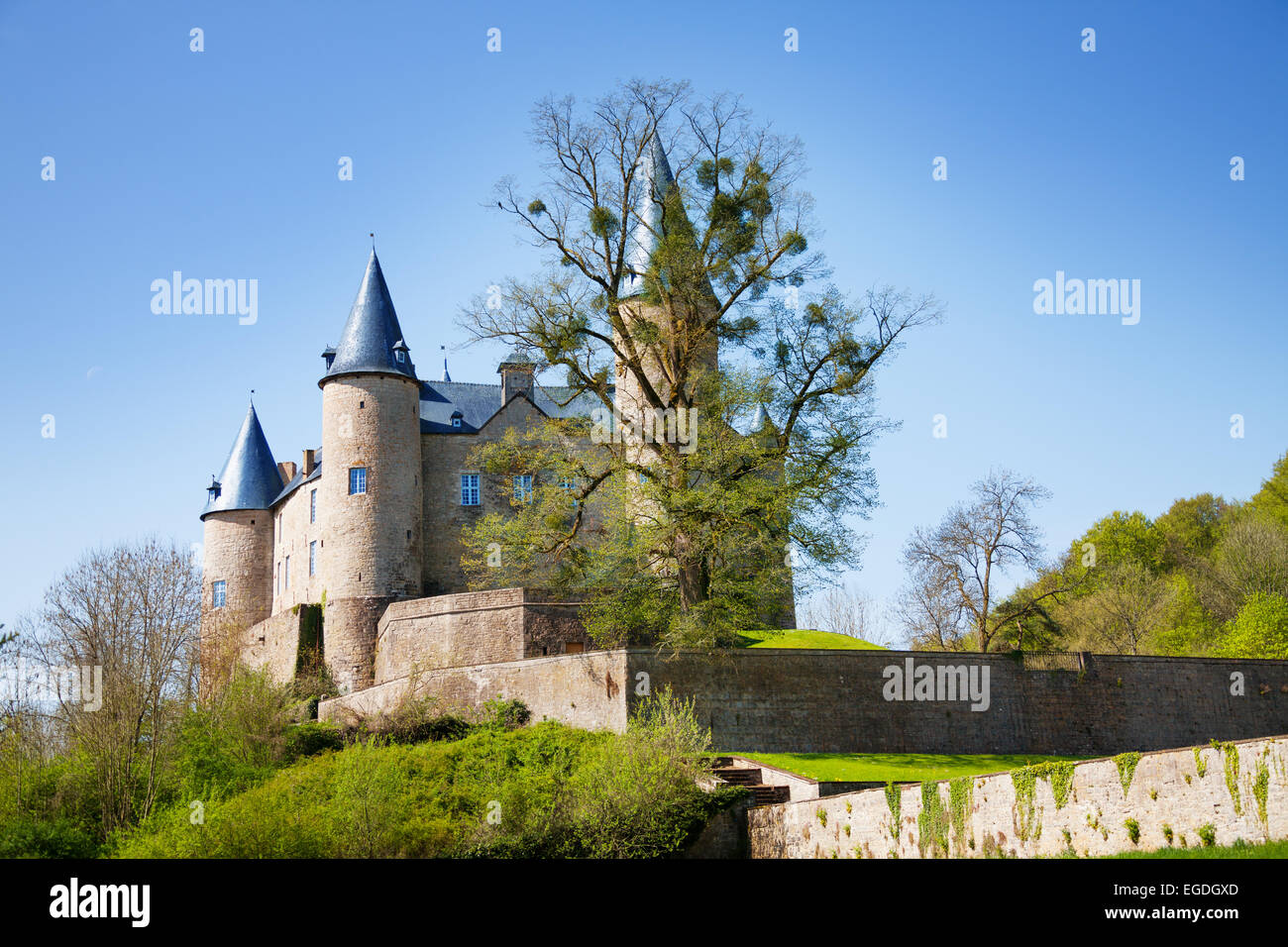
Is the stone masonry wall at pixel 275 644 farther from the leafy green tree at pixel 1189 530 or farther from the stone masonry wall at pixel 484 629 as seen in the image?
the leafy green tree at pixel 1189 530

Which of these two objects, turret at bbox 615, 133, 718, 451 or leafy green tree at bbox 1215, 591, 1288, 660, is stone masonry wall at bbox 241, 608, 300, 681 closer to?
turret at bbox 615, 133, 718, 451

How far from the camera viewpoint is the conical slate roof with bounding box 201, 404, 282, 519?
4875 cm

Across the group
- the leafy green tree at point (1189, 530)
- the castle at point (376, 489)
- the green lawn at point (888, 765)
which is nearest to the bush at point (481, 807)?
the green lawn at point (888, 765)

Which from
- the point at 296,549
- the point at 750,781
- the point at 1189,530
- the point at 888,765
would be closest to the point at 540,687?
the point at 750,781

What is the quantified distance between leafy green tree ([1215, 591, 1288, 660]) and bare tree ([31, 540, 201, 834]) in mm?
31611

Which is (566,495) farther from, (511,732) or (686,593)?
(511,732)

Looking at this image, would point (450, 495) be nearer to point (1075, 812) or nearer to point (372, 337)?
point (372, 337)

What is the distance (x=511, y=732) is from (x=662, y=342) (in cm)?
1066

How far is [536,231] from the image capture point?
32.0 metres

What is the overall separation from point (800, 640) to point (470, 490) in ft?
47.6

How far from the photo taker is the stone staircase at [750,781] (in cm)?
2433

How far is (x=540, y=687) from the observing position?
30766mm

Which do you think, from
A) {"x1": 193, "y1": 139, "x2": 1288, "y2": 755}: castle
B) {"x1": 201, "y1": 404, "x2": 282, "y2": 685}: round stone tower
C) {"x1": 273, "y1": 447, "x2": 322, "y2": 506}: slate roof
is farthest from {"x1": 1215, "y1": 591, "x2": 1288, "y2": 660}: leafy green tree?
{"x1": 201, "y1": 404, "x2": 282, "y2": 685}: round stone tower
